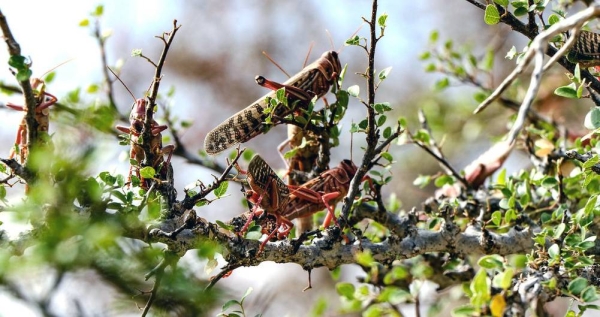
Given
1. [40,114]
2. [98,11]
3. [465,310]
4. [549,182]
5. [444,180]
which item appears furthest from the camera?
[98,11]

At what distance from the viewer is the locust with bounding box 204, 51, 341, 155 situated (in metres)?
2.21

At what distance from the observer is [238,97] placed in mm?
7113

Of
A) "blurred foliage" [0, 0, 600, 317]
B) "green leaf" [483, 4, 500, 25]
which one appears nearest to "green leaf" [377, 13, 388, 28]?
"blurred foliage" [0, 0, 600, 317]

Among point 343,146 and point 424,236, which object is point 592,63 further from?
point 343,146

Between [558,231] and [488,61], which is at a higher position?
[488,61]

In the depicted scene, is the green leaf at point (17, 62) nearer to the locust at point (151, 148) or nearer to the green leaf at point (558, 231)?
the locust at point (151, 148)

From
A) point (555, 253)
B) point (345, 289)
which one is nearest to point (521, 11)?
point (555, 253)

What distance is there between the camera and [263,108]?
2303mm

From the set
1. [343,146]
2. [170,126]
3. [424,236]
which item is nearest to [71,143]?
[424,236]

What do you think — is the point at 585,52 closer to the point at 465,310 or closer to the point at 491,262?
the point at 491,262

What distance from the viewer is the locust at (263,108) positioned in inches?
86.9

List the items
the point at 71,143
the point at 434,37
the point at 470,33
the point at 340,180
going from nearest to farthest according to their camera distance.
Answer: the point at 71,143 < the point at 340,180 < the point at 434,37 < the point at 470,33

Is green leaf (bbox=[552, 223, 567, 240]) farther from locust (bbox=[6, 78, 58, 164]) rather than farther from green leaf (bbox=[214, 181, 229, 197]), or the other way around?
locust (bbox=[6, 78, 58, 164])

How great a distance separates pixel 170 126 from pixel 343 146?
10.6ft
